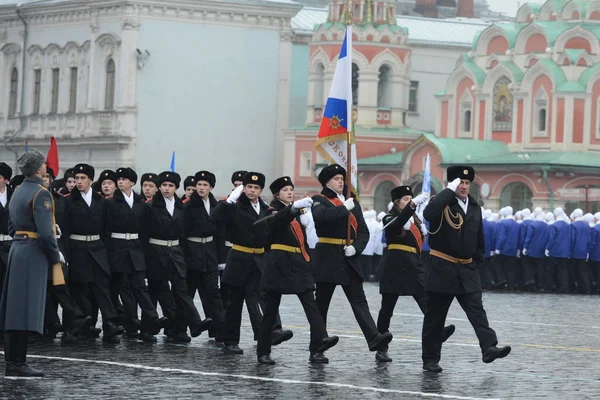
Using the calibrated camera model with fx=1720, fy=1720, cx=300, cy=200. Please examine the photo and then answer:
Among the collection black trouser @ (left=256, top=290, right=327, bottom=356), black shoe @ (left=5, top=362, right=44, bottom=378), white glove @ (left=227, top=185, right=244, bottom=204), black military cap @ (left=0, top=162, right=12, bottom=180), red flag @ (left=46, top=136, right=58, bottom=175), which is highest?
red flag @ (left=46, top=136, right=58, bottom=175)

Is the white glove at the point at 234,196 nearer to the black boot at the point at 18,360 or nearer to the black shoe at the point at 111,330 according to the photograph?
the black shoe at the point at 111,330

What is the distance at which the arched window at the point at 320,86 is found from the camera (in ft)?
194

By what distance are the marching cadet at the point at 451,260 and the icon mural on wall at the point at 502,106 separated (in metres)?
39.7

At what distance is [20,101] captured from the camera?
212 feet

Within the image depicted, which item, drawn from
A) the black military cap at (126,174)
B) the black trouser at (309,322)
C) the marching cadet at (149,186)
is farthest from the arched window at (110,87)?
the black trouser at (309,322)

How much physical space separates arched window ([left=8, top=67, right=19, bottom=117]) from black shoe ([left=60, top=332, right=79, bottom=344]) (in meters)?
48.8

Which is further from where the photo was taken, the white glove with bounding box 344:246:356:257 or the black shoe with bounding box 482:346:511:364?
the white glove with bounding box 344:246:356:257

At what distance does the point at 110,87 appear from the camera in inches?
2341

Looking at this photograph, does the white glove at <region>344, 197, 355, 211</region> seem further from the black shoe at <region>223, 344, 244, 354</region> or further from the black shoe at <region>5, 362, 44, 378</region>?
the black shoe at <region>5, 362, 44, 378</region>

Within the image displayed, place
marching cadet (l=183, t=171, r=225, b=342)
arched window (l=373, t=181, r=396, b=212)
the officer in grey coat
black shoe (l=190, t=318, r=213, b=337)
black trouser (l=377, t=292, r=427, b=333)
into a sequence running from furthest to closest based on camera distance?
1. arched window (l=373, t=181, r=396, b=212)
2. marching cadet (l=183, t=171, r=225, b=342)
3. black shoe (l=190, t=318, r=213, b=337)
4. black trouser (l=377, t=292, r=427, b=333)
5. the officer in grey coat

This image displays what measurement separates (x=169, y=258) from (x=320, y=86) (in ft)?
137

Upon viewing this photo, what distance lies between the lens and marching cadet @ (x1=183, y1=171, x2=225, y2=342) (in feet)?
57.8

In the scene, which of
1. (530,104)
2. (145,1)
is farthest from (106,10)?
(530,104)

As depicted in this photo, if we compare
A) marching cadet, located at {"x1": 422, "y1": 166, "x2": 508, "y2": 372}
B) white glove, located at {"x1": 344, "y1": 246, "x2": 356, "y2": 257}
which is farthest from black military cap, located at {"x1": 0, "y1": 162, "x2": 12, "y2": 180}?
marching cadet, located at {"x1": 422, "y1": 166, "x2": 508, "y2": 372}
